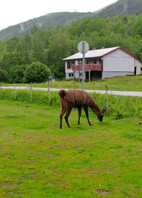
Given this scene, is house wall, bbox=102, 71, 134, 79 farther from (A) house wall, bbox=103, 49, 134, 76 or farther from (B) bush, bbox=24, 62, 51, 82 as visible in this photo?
(B) bush, bbox=24, 62, 51, 82

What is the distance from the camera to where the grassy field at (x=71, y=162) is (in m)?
4.87

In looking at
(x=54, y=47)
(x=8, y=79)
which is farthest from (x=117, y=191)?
(x=54, y=47)

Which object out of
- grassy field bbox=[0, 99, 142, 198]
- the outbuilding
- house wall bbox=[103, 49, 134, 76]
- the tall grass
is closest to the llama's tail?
grassy field bbox=[0, 99, 142, 198]

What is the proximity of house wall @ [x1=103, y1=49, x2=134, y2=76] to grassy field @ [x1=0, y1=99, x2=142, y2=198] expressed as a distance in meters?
38.7

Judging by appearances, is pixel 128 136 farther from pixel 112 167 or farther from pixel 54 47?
pixel 54 47

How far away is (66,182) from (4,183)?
132 centimetres

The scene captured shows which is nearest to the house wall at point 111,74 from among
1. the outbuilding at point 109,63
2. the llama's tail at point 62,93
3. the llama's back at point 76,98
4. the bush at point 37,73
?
the outbuilding at point 109,63

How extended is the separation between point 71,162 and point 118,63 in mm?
46149

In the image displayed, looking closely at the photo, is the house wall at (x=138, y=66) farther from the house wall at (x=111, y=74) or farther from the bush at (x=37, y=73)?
the bush at (x=37, y=73)

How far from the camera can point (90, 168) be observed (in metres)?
5.96

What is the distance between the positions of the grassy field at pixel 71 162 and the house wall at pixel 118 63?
38737 millimetres

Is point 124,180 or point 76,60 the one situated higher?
point 76,60

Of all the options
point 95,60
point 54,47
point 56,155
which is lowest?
point 56,155

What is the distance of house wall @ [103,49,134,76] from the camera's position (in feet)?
160
